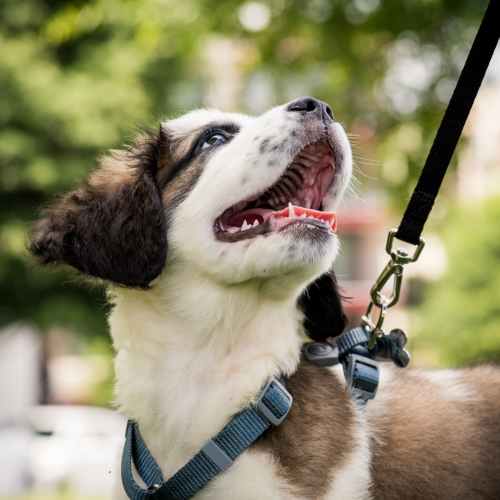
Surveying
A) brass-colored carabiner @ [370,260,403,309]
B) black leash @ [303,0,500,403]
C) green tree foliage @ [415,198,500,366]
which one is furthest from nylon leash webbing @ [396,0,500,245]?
green tree foliage @ [415,198,500,366]

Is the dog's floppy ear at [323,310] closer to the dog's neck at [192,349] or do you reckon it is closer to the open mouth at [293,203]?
the dog's neck at [192,349]

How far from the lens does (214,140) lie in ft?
12.1

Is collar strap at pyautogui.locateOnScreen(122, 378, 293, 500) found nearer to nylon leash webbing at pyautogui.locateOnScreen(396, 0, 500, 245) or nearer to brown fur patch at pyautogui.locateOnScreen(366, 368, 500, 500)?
brown fur patch at pyautogui.locateOnScreen(366, 368, 500, 500)

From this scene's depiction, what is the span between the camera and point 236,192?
10.9 ft

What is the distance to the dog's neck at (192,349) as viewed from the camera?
10.8 feet

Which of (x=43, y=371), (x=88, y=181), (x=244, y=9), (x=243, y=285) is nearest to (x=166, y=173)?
(x=88, y=181)

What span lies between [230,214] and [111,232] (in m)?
0.45

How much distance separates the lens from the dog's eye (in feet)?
12.0

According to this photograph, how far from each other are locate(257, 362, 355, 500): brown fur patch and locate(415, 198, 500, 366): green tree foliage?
1460 centimetres

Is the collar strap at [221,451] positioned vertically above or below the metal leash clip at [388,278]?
below

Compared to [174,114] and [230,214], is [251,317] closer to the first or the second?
[230,214]

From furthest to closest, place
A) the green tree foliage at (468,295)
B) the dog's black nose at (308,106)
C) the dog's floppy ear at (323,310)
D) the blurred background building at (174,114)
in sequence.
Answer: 1. the green tree foliage at (468,295)
2. the blurred background building at (174,114)
3. the dog's floppy ear at (323,310)
4. the dog's black nose at (308,106)

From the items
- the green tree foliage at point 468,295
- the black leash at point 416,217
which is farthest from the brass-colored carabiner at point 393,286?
the green tree foliage at point 468,295

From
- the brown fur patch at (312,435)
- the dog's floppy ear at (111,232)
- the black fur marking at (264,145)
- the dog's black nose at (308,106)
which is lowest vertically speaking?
the brown fur patch at (312,435)
